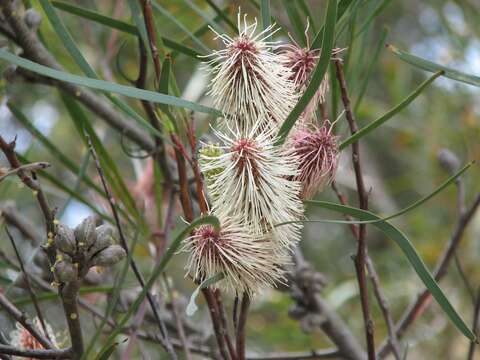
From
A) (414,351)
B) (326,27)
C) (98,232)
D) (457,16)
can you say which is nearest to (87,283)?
(98,232)

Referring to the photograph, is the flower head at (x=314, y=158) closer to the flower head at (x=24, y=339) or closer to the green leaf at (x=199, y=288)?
the green leaf at (x=199, y=288)

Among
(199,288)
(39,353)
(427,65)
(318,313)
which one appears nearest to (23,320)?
(39,353)

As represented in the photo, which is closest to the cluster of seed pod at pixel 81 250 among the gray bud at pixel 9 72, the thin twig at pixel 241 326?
the thin twig at pixel 241 326

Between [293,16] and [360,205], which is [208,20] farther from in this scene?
[360,205]

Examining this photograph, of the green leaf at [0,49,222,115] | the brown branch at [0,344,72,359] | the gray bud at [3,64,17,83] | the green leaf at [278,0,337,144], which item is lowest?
the brown branch at [0,344,72,359]

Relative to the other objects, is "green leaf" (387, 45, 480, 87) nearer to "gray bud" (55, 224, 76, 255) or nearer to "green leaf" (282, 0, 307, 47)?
"green leaf" (282, 0, 307, 47)

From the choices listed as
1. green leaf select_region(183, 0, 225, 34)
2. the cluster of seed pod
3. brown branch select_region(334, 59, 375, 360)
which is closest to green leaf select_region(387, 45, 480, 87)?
brown branch select_region(334, 59, 375, 360)
